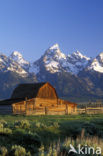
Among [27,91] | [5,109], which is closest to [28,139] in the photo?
[5,109]

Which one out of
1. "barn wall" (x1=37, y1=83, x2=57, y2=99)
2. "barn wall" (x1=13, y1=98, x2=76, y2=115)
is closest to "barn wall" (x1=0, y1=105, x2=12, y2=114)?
"barn wall" (x1=13, y1=98, x2=76, y2=115)

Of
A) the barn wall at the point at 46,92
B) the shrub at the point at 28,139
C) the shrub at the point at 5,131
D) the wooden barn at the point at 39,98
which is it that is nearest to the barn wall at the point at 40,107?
the wooden barn at the point at 39,98

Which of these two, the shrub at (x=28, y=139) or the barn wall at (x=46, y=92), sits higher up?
the barn wall at (x=46, y=92)

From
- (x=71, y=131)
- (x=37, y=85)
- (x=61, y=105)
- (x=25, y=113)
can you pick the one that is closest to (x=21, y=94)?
(x=37, y=85)

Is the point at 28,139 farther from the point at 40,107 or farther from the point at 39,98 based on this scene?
the point at 39,98

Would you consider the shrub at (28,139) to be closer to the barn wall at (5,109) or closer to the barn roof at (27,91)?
the barn wall at (5,109)

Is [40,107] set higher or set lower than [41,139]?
higher

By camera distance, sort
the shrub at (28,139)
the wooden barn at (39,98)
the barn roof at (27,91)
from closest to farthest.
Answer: the shrub at (28,139) → the wooden barn at (39,98) → the barn roof at (27,91)

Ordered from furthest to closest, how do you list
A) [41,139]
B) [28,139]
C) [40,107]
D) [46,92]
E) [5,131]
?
1. [46,92]
2. [40,107]
3. [41,139]
4. [5,131]
5. [28,139]

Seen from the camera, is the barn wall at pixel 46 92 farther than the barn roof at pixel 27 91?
Yes

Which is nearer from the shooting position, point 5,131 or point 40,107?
point 5,131

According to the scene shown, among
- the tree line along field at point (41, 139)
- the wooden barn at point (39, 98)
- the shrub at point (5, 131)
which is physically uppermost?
the wooden barn at point (39, 98)

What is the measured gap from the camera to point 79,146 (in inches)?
595

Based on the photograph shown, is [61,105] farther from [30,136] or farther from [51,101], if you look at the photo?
[30,136]
